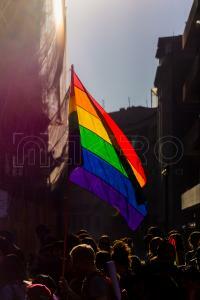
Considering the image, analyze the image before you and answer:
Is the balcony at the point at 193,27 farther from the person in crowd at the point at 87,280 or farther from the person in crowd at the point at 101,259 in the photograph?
the person in crowd at the point at 87,280

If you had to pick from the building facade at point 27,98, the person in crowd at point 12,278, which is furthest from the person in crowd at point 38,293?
the building facade at point 27,98

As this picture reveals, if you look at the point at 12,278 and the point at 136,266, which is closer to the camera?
the point at 12,278

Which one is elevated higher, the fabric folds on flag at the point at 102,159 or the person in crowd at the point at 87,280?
the fabric folds on flag at the point at 102,159

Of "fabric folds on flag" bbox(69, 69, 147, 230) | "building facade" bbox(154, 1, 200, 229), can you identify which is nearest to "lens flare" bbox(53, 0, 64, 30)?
→ "fabric folds on flag" bbox(69, 69, 147, 230)

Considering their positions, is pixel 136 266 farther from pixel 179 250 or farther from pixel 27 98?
pixel 27 98

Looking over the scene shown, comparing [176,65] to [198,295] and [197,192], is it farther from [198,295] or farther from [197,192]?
[198,295]

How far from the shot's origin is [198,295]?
19.1 ft

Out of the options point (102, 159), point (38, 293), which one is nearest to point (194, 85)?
point (102, 159)

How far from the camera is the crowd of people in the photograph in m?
4.51

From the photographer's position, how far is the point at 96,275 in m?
4.65

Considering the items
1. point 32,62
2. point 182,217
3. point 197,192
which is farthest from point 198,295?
point 182,217

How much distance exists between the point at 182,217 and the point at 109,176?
1513 inches

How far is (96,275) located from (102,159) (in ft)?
7.29

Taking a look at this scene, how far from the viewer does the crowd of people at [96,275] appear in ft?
14.8
